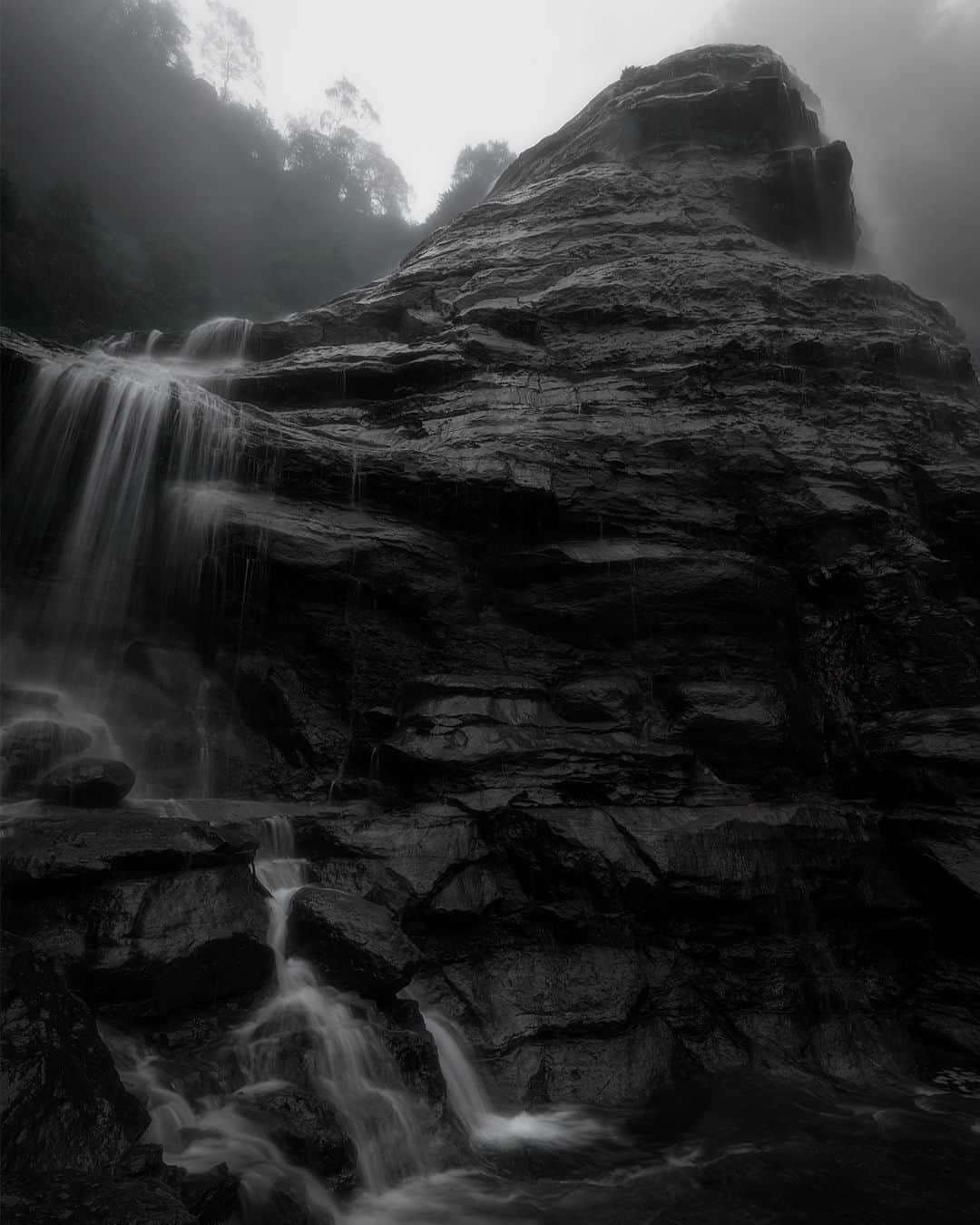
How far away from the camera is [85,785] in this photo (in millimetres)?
8836

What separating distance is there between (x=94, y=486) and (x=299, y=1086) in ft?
32.2

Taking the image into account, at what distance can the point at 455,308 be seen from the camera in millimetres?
19125

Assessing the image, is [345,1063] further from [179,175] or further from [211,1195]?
[179,175]

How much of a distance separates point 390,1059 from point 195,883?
7.69ft

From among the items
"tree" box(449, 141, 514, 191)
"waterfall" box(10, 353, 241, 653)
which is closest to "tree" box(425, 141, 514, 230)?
"tree" box(449, 141, 514, 191)

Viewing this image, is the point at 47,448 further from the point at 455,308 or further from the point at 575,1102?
the point at 575,1102

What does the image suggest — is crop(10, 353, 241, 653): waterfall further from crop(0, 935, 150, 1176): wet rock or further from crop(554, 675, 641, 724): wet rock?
crop(0, 935, 150, 1176): wet rock

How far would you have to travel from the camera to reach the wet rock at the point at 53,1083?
434 cm

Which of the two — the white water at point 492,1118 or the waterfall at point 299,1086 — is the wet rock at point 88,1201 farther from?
the white water at point 492,1118

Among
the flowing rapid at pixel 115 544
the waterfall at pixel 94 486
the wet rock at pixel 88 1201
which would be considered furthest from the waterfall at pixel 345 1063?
the waterfall at pixel 94 486

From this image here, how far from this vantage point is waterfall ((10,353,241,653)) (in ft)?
40.8

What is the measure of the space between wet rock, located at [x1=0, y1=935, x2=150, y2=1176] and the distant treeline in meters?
31.2

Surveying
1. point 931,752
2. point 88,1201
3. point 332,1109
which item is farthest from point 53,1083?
point 931,752

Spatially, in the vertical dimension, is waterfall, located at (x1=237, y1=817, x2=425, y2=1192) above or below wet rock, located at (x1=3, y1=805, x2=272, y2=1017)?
below
